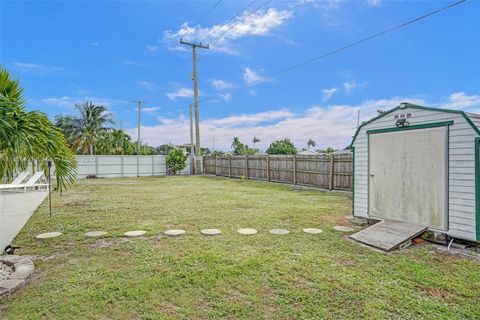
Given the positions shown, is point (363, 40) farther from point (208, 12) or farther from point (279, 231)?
point (208, 12)

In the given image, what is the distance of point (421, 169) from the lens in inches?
172

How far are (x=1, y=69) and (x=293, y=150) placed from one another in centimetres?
3733

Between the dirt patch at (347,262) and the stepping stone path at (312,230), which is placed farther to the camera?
the stepping stone path at (312,230)

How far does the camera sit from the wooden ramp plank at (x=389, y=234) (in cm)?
389

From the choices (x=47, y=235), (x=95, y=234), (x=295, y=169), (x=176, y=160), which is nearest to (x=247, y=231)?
(x=95, y=234)

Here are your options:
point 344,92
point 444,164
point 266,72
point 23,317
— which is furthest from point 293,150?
point 23,317

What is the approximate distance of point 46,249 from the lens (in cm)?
384

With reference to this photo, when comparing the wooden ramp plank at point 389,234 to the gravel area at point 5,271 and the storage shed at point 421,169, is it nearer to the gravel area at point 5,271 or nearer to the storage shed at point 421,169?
the storage shed at point 421,169

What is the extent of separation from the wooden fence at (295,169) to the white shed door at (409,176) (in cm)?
464

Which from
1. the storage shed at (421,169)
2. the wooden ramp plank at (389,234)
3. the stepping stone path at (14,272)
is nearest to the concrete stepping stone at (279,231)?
the wooden ramp plank at (389,234)

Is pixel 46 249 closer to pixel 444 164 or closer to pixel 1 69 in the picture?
pixel 1 69

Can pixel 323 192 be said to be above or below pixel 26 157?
below

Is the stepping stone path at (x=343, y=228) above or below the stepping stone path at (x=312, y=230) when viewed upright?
below

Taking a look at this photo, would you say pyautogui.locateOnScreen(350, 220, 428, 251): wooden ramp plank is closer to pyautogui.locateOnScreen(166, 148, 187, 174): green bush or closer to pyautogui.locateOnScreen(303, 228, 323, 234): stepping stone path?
pyautogui.locateOnScreen(303, 228, 323, 234): stepping stone path
